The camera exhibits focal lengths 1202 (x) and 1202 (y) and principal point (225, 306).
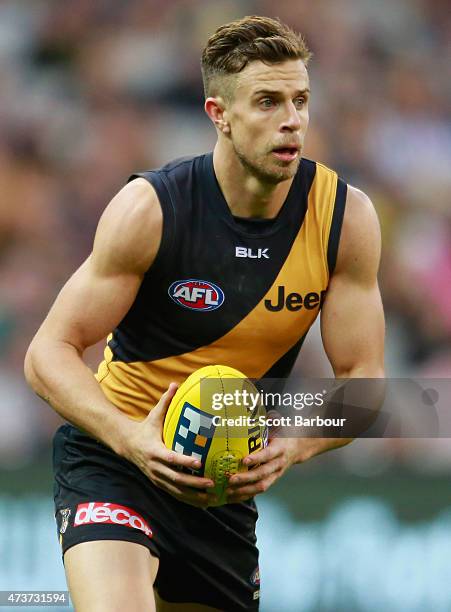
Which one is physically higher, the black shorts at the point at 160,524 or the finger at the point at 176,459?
the finger at the point at 176,459

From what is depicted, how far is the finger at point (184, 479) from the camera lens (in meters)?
4.73

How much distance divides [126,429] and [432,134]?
7242mm

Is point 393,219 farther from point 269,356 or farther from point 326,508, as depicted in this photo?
point 269,356

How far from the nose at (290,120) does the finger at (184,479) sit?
5.19 ft

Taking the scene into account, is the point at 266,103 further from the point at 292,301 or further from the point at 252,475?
the point at 252,475

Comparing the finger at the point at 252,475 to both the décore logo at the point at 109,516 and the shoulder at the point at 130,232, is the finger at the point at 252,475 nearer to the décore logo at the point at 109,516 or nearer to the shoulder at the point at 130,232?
the décore logo at the point at 109,516

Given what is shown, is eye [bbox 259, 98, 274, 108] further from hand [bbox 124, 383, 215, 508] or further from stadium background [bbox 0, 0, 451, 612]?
stadium background [bbox 0, 0, 451, 612]

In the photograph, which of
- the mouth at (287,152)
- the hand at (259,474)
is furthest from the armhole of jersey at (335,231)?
Answer: the hand at (259,474)

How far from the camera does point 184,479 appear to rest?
473cm

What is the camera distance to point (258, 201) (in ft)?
18.1

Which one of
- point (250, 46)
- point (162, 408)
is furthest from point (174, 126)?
point (162, 408)

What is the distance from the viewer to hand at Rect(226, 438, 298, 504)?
4.78 meters

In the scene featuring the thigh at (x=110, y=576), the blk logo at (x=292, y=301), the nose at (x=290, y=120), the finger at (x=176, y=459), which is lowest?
the thigh at (x=110, y=576)

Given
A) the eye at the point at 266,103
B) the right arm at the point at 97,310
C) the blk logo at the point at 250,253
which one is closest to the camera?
the right arm at the point at 97,310
